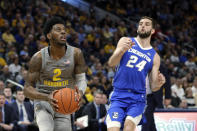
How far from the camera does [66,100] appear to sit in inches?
190

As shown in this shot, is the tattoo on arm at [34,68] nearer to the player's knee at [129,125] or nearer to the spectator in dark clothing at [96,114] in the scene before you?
the player's knee at [129,125]

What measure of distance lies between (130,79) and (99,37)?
438 inches

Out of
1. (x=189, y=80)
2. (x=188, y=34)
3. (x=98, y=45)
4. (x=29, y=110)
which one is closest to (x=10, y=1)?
(x=98, y=45)

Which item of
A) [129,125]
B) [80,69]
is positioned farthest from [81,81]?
[129,125]

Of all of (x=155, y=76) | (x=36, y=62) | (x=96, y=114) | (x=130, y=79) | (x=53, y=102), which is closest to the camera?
(x=53, y=102)

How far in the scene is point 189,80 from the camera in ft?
49.3

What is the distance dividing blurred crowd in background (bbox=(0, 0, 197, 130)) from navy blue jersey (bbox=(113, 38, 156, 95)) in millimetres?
4161

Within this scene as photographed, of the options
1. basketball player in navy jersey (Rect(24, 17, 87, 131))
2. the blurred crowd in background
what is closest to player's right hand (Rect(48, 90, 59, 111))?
basketball player in navy jersey (Rect(24, 17, 87, 131))

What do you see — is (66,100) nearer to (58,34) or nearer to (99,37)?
(58,34)

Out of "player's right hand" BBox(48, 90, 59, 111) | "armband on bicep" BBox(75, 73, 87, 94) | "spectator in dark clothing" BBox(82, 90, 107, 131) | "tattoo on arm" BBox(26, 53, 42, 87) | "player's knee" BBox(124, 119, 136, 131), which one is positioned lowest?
"spectator in dark clothing" BBox(82, 90, 107, 131)

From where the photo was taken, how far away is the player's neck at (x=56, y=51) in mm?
5293

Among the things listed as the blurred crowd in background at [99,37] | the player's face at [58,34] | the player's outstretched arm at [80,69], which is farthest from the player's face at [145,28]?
the blurred crowd in background at [99,37]

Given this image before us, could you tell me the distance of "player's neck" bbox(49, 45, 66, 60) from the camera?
5293 mm

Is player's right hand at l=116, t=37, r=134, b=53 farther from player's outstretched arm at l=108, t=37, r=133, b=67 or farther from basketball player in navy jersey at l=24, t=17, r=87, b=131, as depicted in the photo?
basketball player in navy jersey at l=24, t=17, r=87, b=131
